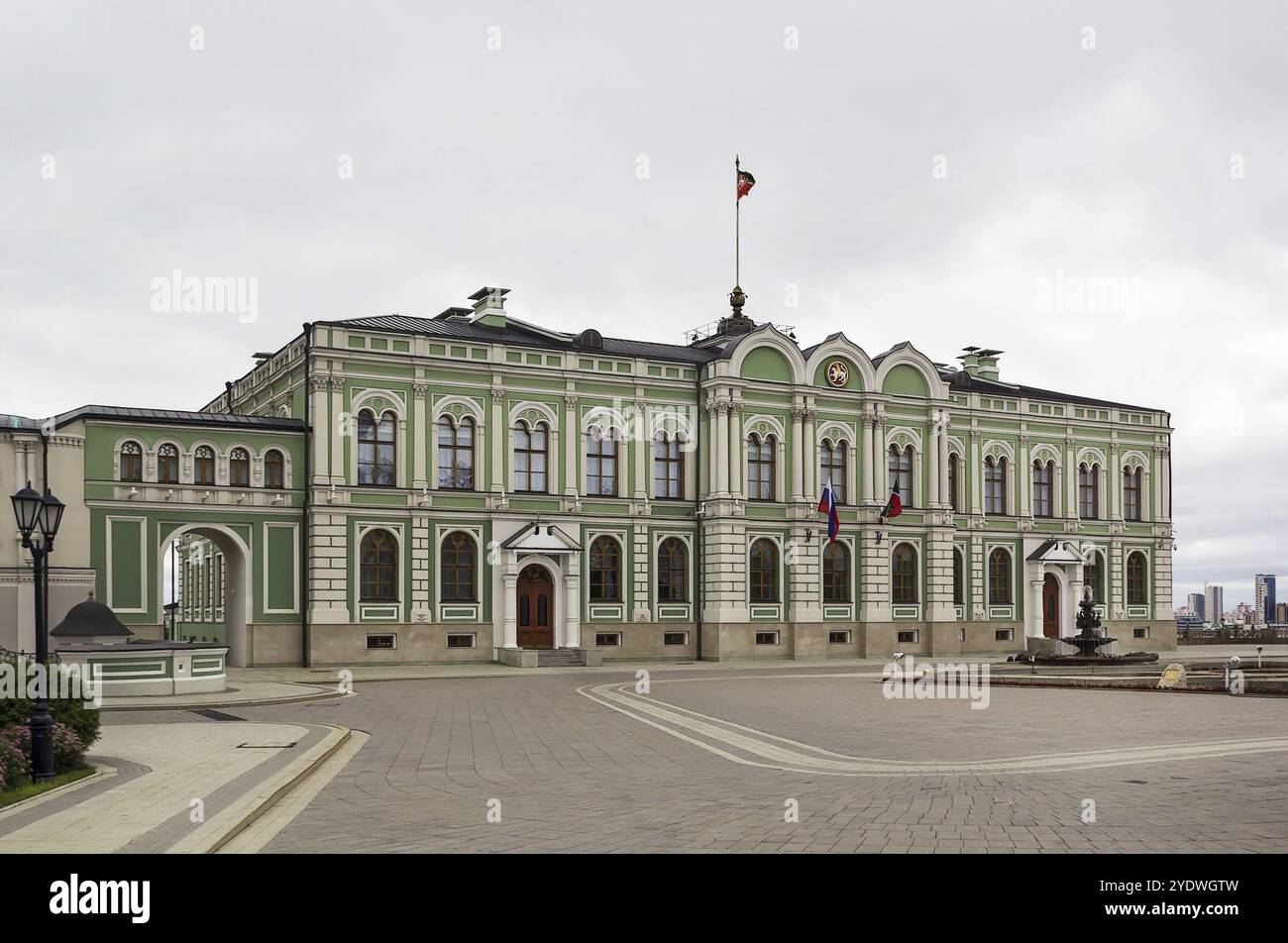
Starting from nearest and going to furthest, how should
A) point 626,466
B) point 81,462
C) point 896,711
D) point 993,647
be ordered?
point 896,711 < point 81,462 < point 626,466 < point 993,647

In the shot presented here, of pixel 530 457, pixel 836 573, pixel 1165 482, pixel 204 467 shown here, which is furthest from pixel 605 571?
pixel 1165 482

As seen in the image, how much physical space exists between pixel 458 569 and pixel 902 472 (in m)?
20.7

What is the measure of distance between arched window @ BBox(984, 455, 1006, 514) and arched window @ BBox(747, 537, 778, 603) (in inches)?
502

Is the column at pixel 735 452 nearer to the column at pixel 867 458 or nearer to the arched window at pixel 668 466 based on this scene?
the arched window at pixel 668 466

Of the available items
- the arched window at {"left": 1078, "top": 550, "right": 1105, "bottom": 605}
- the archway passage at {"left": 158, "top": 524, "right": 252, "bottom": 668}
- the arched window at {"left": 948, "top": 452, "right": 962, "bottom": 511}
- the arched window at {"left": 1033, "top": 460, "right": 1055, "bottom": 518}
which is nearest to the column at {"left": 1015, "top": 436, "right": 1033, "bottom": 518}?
→ the arched window at {"left": 1033, "top": 460, "right": 1055, "bottom": 518}

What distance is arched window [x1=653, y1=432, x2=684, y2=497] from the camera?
174 feet

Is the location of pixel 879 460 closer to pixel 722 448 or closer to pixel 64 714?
pixel 722 448

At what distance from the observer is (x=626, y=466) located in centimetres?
5197

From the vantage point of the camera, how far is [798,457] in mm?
54188

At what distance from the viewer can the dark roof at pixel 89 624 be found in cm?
3519
